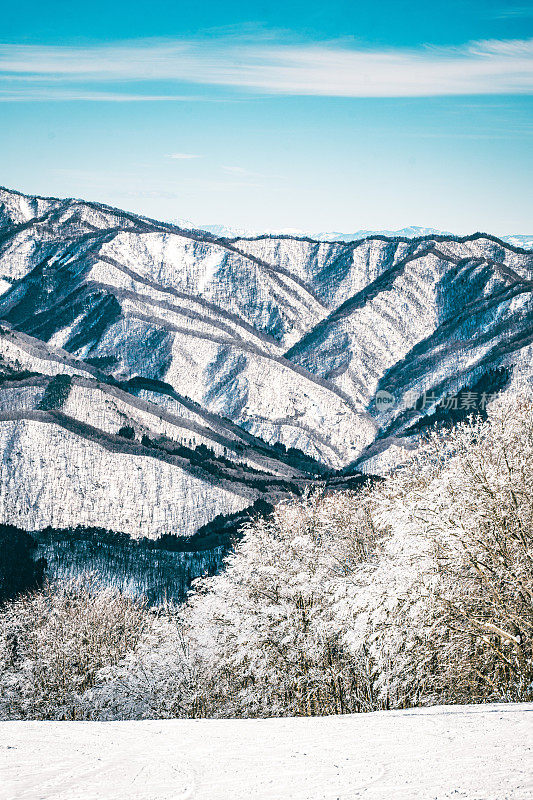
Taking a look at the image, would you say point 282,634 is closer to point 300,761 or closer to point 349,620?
point 349,620

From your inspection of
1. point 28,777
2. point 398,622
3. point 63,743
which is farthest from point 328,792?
point 398,622

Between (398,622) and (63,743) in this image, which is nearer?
(63,743)

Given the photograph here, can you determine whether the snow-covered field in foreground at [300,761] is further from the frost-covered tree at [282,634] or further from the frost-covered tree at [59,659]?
the frost-covered tree at [59,659]

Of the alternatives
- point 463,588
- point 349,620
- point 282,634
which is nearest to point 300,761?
point 463,588

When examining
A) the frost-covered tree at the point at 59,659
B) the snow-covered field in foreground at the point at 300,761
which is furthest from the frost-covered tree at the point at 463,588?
the frost-covered tree at the point at 59,659

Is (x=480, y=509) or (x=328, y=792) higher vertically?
(x=480, y=509)

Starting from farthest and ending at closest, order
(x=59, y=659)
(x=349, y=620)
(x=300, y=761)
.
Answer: (x=59, y=659) → (x=349, y=620) → (x=300, y=761)

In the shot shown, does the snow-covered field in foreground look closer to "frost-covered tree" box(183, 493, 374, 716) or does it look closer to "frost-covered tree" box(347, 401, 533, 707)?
"frost-covered tree" box(347, 401, 533, 707)

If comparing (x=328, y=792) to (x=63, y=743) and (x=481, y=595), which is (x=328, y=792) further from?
(x=481, y=595)
